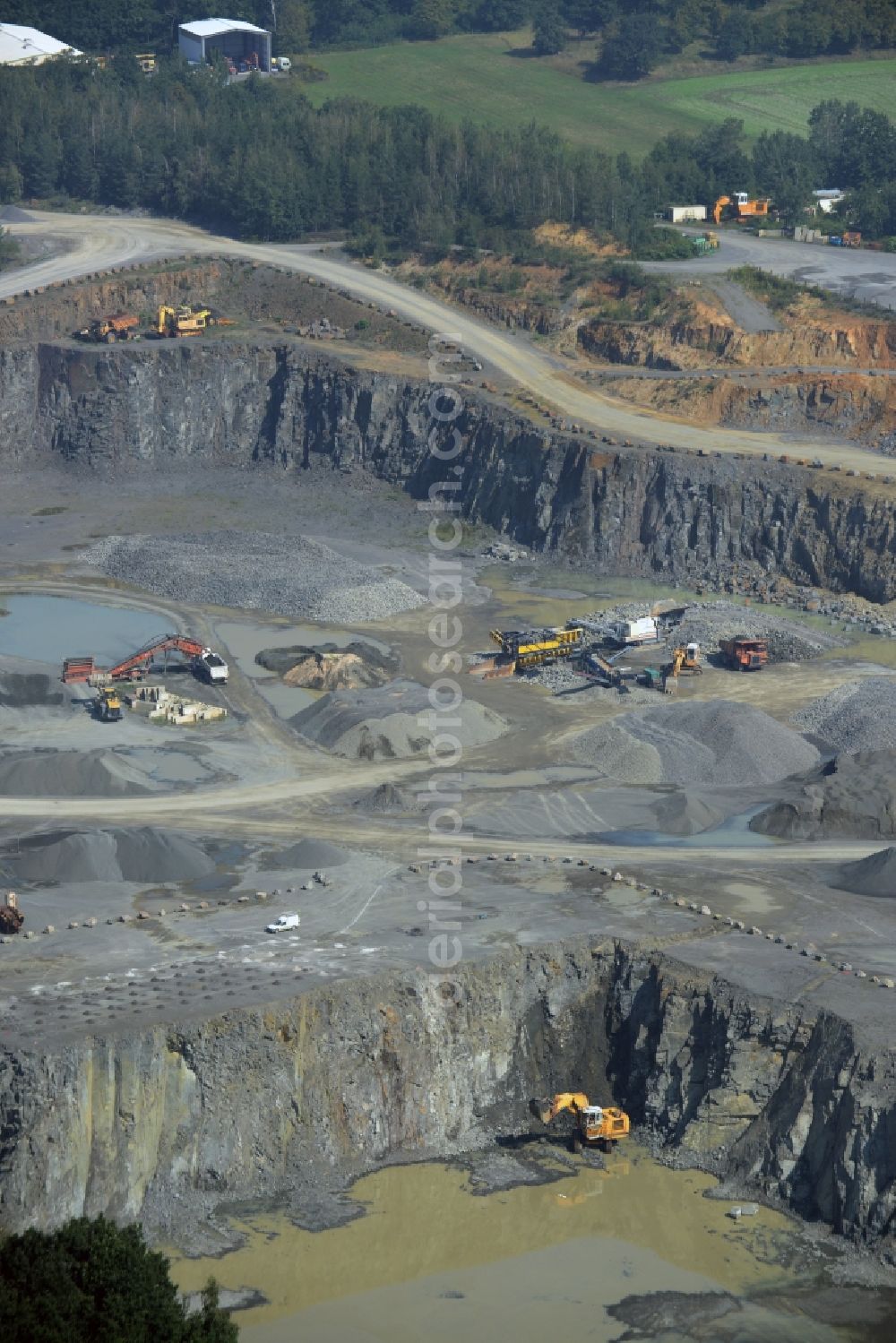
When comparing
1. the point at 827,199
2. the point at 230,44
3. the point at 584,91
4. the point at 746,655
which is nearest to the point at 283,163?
the point at 827,199

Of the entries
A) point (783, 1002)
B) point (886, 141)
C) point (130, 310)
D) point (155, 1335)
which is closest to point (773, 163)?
point (886, 141)

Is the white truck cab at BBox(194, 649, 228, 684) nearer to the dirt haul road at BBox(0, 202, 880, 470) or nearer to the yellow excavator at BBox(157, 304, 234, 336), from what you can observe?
the dirt haul road at BBox(0, 202, 880, 470)

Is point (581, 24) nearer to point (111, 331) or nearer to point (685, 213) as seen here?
point (685, 213)

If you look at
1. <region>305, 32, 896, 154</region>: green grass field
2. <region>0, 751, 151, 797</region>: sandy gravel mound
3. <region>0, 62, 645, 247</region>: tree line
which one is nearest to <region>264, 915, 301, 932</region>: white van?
<region>0, 751, 151, 797</region>: sandy gravel mound

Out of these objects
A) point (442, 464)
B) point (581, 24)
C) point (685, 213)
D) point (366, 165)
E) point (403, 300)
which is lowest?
point (442, 464)

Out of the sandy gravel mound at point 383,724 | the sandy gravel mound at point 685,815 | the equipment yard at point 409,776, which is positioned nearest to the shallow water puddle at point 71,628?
the equipment yard at point 409,776

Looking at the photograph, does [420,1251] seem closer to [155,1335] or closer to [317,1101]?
[317,1101]

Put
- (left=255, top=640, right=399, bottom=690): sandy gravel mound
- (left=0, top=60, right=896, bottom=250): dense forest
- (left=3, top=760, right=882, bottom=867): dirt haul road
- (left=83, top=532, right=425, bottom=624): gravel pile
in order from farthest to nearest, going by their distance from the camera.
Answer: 1. (left=0, top=60, right=896, bottom=250): dense forest
2. (left=83, top=532, right=425, bottom=624): gravel pile
3. (left=255, top=640, right=399, bottom=690): sandy gravel mound
4. (left=3, top=760, right=882, bottom=867): dirt haul road
